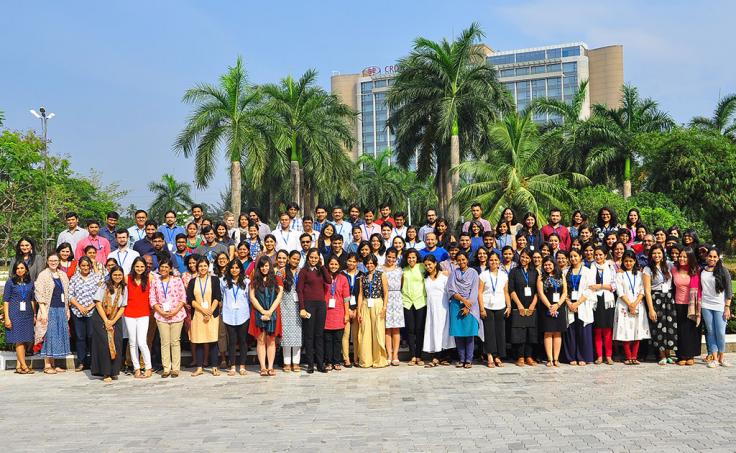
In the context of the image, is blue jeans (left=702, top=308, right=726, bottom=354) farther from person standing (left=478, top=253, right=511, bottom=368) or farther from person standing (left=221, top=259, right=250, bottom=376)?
person standing (left=221, top=259, right=250, bottom=376)

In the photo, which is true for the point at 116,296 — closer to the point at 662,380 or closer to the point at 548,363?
the point at 548,363

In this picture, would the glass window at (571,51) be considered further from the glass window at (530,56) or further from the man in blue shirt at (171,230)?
the man in blue shirt at (171,230)

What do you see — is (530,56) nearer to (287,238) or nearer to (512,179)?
(512,179)

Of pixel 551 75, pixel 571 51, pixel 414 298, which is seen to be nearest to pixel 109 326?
pixel 414 298

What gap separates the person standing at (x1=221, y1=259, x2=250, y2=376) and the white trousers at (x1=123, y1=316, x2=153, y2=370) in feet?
3.57

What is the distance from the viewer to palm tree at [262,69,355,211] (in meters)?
29.8

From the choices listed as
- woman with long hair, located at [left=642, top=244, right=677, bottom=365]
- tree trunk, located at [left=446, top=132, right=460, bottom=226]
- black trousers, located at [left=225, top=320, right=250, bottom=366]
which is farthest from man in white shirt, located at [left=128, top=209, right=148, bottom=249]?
tree trunk, located at [left=446, top=132, right=460, bottom=226]

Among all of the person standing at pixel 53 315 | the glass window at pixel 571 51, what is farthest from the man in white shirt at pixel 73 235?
the glass window at pixel 571 51

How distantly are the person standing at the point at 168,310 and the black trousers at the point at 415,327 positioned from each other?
10.7 feet

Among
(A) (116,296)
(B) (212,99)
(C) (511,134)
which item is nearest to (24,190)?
(B) (212,99)

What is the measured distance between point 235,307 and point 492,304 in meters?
3.67

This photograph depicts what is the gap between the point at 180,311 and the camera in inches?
371

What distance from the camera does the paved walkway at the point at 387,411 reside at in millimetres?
5961

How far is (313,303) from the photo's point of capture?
376 inches
